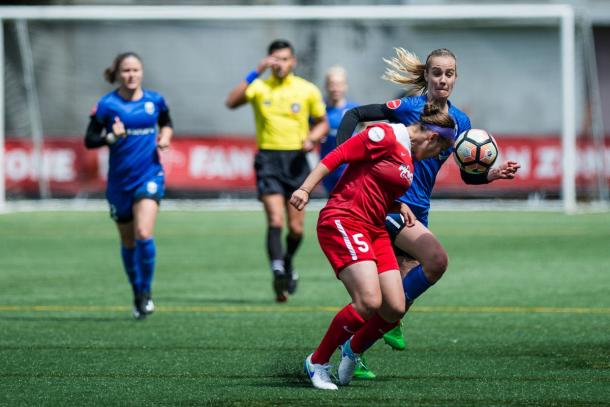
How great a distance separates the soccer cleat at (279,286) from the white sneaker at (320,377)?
455 cm

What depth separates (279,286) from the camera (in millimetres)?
11961

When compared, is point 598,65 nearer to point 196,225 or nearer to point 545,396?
point 196,225

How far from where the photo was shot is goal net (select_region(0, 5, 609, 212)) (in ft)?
82.6

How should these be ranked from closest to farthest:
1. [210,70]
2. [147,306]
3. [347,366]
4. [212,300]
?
[347,366]
[147,306]
[212,300]
[210,70]

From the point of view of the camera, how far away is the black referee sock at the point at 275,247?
1225 cm

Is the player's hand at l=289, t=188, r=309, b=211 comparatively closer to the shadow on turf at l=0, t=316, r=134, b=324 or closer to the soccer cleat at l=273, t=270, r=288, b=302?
the shadow on turf at l=0, t=316, r=134, b=324

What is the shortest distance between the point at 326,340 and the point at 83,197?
18.8m

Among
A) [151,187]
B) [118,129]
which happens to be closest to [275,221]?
[151,187]

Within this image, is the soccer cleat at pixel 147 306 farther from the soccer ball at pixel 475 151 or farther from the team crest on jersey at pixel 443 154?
the soccer ball at pixel 475 151

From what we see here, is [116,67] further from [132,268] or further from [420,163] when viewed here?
[420,163]

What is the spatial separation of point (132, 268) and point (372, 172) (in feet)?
13.8

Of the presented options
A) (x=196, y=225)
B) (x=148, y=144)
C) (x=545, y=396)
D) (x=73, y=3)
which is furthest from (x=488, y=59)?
(x=545, y=396)

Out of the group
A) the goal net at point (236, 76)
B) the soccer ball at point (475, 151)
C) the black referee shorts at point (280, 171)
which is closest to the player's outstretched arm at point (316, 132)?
the black referee shorts at point (280, 171)

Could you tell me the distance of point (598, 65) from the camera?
33969 millimetres
